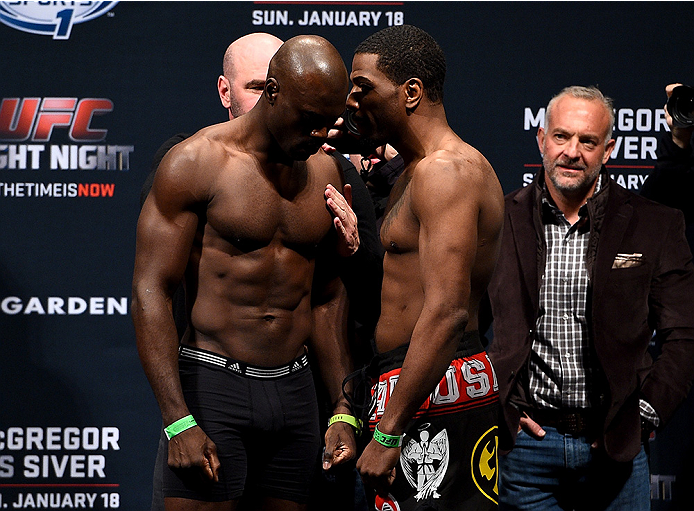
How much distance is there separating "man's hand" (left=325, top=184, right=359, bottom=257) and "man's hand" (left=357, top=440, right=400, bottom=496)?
1.68ft

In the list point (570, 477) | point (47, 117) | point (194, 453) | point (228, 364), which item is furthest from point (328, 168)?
point (47, 117)

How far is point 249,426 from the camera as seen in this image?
6.41 feet

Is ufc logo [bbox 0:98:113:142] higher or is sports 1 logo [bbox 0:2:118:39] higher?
sports 1 logo [bbox 0:2:118:39]

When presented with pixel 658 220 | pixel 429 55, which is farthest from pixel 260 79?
pixel 658 220

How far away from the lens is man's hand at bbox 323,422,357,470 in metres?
2.06

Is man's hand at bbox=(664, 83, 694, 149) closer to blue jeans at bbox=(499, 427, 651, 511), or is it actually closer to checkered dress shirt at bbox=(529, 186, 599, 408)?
checkered dress shirt at bbox=(529, 186, 599, 408)

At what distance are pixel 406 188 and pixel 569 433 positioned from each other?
1090 millimetres

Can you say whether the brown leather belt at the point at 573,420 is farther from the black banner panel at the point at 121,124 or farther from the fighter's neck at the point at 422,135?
the fighter's neck at the point at 422,135

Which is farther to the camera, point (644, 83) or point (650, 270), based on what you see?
point (644, 83)

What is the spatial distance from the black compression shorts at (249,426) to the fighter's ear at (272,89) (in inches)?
24.2

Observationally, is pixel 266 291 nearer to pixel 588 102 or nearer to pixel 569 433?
pixel 569 433

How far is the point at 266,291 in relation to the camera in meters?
1.97

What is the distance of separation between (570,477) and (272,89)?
1569 mm

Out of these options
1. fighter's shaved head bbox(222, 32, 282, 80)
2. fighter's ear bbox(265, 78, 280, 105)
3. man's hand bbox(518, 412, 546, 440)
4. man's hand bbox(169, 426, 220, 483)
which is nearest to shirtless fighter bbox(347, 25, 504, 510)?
fighter's ear bbox(265, 78, 280, 105)
